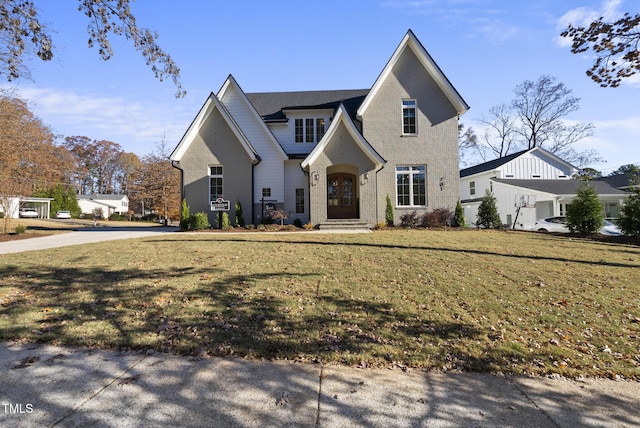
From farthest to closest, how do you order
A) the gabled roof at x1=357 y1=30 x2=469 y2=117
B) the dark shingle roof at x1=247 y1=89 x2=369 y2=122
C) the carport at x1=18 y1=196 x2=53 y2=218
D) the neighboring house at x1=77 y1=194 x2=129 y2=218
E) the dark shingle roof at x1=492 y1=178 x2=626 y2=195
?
1. the neighboring house at x1=77 y1=194 x2=129 y2=218
2. the carport at x1=18 y1=196 x2=53 y2=218
3. the dark shingle roof at x1=492 y1=178 x2=626 y2=195
4. the dark shingle roof at x1=247 y1=89 x2=369 y2=122
5. the gabled roof at x1=357 y1=30 x2=469 y2=117

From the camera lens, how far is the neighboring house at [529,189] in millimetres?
23922

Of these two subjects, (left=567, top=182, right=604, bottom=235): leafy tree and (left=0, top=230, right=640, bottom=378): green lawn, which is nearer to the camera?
(left=0, top=230, right=640, bottom=378): green lawn

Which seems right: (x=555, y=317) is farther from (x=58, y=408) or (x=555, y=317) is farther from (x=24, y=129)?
(x=24, y=129)

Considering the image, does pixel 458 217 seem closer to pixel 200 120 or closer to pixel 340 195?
pixel 340 195

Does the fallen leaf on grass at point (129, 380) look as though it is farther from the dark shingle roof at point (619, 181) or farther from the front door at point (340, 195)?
the dark shingle roof at point (619, 181)

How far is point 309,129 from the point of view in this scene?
795 inches

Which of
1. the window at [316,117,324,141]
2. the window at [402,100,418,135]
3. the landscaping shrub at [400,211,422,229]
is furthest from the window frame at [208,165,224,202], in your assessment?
the window at [402,100,418,135]

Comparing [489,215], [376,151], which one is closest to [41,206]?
[376,151]

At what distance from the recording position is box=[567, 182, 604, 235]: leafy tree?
15109 mm

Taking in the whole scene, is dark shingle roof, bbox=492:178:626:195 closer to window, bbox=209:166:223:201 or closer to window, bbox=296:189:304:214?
window, bbox=296:189:304:214

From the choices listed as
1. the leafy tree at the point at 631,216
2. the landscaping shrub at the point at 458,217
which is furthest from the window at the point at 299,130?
the leafy tree at the point at 631,216

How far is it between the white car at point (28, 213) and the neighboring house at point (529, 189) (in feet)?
171

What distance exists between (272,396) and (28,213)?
180ft

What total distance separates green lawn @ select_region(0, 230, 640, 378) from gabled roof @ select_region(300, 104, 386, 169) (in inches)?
326
